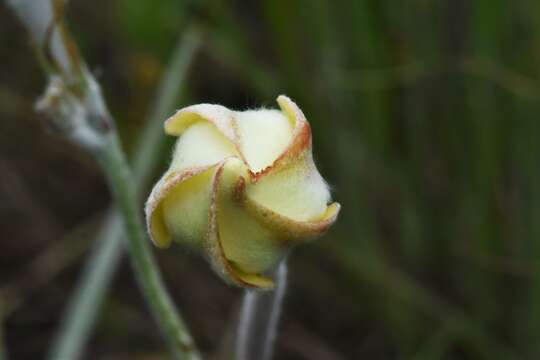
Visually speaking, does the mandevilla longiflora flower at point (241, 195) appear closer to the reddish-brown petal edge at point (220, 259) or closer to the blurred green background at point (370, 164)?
the reddish-brown petal edge at point (220, 259)

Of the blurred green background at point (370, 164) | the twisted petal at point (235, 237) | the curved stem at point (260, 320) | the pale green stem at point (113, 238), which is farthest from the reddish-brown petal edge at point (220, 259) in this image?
the blurred green background at point (370, 164)

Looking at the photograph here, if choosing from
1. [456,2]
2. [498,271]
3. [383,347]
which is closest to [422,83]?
[456,2]

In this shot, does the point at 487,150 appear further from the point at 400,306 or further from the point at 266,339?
the point at 266,339

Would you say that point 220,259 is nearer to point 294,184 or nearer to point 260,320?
point 294,184

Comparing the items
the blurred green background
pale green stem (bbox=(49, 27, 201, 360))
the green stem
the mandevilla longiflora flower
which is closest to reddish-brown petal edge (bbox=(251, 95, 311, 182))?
the mandevilla longiflora flower

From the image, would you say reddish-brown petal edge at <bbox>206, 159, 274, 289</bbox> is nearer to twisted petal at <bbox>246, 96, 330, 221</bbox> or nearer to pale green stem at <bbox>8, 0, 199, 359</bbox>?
twisted petal at <bbox>246, 96, 330, 221</bbox>
